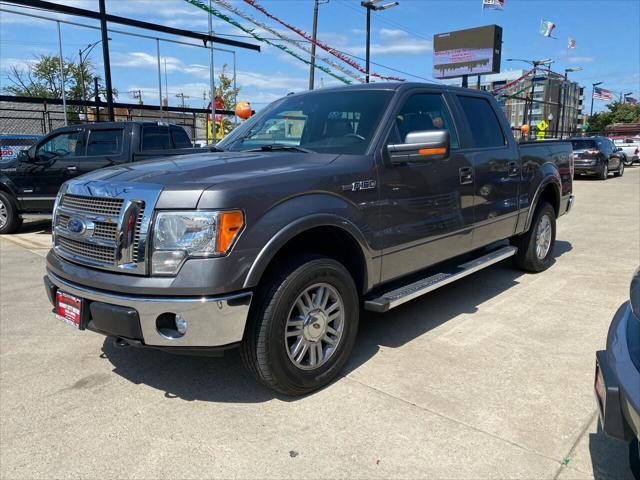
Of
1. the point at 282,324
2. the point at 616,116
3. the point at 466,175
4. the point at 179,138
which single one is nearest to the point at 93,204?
the point at 282,324

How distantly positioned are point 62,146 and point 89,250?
724 centimetres

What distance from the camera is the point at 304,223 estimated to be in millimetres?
2920

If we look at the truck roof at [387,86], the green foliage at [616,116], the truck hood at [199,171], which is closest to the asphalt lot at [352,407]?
the truck hood at [199,171]

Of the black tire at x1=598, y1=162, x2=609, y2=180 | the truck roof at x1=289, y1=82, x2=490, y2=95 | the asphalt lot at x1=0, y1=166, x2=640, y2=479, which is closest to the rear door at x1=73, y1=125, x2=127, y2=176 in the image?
the asphalt lot at x1=0, y1=166, x2=640, y2=479

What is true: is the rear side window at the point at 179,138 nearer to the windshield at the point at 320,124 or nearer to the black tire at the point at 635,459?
the windshield at the point at 320,124

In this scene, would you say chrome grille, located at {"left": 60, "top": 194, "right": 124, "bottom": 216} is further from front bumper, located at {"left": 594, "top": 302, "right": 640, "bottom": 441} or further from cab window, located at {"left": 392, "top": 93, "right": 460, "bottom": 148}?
front bumper, located at {"left": 594, "top": 302, "right": 640, "bottom": 441}

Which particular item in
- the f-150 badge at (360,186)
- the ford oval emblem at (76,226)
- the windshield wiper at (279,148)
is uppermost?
the windshield wiper at (279,148)

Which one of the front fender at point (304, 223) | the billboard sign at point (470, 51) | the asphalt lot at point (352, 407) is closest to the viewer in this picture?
the asphalt lot at point (352, 407)

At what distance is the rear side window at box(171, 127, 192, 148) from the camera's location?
29.8 ft

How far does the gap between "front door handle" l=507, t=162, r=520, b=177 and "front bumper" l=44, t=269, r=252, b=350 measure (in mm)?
3345

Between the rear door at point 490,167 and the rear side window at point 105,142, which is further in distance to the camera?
the rear side window at point 105,142

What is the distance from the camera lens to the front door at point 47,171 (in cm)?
891

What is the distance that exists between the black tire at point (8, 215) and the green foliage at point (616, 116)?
7415 centimetres

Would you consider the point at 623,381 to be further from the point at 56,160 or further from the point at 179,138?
the point at 56,160
